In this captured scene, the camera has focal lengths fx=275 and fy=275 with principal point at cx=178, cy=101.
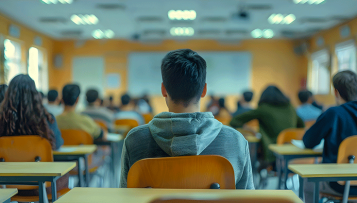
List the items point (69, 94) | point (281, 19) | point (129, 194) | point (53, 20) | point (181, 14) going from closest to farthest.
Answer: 1. point (129, 194)
2. point (69, 94)
3. point (181, 14)
4. point (281, 19)
5. point (53, 20)

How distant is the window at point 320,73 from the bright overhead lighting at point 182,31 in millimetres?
4349

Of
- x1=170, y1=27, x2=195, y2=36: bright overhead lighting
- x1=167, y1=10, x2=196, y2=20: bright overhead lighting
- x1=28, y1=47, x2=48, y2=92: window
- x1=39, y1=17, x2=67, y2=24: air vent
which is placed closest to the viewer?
x1=167, y1=10, x2=196, y2=20: bright overhead lighting

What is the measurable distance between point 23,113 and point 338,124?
2.21 m

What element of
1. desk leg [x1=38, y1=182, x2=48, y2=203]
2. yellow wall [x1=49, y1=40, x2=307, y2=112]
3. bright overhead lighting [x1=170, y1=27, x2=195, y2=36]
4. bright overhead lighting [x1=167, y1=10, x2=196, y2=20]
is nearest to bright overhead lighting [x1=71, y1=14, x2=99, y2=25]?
bright overhead lighting [x1=167, y1=10, x2=196, y2=20]

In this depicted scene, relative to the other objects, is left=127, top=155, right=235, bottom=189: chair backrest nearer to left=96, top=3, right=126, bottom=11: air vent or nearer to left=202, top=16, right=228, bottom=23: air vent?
left=96, top=3, right=126, bottom=11: air vent

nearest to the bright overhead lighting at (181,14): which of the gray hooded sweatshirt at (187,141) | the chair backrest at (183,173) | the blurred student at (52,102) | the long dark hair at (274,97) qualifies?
the blurred student at (52,102)

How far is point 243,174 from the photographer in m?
1.14

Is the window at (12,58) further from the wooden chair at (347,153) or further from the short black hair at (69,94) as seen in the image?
the wooden chair at (347,153)

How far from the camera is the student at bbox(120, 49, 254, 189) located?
101 cm

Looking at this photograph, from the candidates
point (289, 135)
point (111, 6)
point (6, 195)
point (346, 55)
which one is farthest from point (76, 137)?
point (346, 55)

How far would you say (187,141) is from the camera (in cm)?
99

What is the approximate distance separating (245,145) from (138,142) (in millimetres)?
433

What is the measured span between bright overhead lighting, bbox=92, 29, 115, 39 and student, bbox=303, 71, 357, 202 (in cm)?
802

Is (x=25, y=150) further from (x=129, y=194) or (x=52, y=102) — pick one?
(x=52, y=102)
